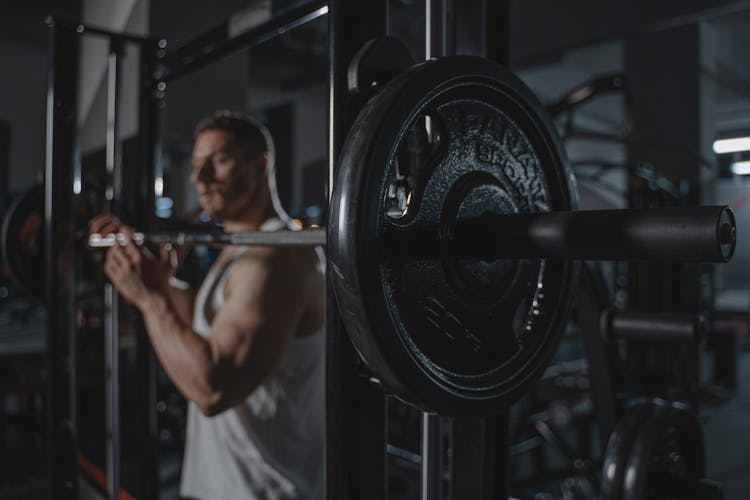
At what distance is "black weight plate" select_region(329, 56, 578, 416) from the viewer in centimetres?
50

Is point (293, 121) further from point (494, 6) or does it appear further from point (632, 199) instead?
point (494, 6)

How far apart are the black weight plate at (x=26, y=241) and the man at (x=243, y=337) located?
13.2 inches

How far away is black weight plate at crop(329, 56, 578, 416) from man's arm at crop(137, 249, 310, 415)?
0.51 meters

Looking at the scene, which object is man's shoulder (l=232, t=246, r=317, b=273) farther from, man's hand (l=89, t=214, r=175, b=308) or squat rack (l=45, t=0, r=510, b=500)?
squat rack (l=45, t=0, r=510, b=500)

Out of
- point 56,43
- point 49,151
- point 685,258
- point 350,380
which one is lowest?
point 350,380

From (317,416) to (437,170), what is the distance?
0.79 m

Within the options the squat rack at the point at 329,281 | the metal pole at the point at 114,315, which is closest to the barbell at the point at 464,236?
A: the squat rack at the point at 329,281

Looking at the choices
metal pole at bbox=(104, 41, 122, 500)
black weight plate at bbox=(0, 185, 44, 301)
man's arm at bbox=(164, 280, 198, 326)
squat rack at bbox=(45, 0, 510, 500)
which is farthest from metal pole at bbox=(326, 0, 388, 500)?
black weight plate at bbox=(0, 185, 44, 301)

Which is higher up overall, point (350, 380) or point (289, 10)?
point (289, 10)

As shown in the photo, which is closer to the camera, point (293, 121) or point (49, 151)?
point (49, 151)

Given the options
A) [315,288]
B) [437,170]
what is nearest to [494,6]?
[437,170]

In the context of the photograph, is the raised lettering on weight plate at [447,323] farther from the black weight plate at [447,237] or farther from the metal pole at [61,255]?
the metal pole at [61,255]

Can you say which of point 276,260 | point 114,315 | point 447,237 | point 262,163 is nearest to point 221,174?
point 262,163

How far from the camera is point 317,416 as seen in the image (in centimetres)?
124
